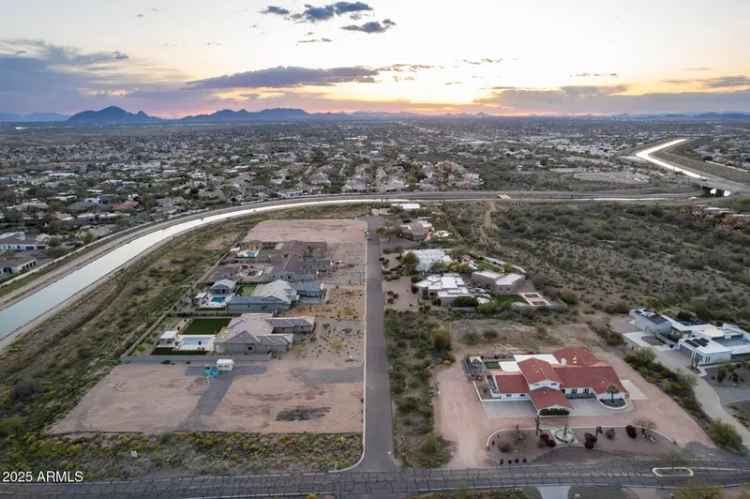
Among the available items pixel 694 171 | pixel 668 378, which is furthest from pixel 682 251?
pixel 694 171

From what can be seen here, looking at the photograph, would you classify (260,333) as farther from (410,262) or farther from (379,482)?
(410,262)

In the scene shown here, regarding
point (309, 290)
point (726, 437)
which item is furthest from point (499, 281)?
point (726, 437)

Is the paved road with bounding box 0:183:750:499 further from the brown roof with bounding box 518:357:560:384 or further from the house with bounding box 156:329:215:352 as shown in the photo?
the house with bounding box 156:329:215:352

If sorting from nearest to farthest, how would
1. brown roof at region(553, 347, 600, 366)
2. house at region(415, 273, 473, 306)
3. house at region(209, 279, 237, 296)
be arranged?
1. brown roof at region(553, 347, 600, 366)
2. house at region(415, 273, 473, 306)
3. house at region(209, 279, 237, 296)

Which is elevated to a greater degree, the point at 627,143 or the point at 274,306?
the point at 627,143

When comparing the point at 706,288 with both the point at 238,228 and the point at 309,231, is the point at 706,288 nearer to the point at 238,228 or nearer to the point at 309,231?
the point at 309,231

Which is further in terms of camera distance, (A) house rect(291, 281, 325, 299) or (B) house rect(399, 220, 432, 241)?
(B) house rect(399, 220, 432, 241)

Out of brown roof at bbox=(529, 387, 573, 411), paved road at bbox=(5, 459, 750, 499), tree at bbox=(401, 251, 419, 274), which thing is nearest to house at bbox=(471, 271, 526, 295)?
tree at bbox=(401, 251, 419, 274)
